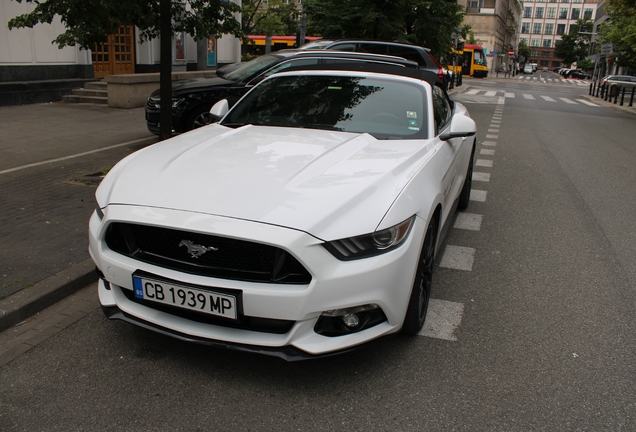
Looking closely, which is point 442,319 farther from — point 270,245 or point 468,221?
point 468,221

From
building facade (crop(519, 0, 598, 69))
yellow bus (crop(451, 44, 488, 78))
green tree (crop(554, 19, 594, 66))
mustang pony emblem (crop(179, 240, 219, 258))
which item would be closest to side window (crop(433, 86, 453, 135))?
mustang pony emblem (crop(179, 240, 219, 258))

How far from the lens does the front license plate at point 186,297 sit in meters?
2.68

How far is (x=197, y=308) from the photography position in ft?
8.96

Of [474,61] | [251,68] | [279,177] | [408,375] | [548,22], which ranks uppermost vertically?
[548,22]

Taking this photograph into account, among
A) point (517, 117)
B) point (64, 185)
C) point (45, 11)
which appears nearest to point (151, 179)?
point (64, 185)

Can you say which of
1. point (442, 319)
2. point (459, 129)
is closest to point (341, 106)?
point (459, 129)

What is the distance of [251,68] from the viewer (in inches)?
411

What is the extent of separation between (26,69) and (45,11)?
A: 9.21m

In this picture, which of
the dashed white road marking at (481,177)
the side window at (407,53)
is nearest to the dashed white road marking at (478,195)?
the dashed white road marking at (481,177)

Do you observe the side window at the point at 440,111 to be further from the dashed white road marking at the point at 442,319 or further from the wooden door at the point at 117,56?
the wooden door at the point at 117,56

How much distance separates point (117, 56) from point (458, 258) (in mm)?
16109

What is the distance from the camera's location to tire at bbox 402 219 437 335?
127 inches

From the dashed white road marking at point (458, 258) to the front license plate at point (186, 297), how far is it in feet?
8.19

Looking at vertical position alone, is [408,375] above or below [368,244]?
below
